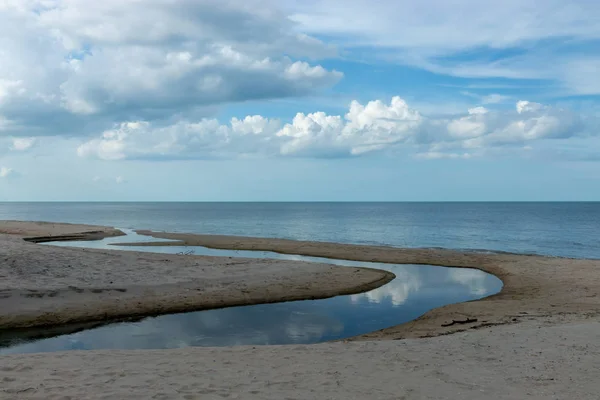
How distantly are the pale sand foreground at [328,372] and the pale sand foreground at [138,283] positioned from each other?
8701mm

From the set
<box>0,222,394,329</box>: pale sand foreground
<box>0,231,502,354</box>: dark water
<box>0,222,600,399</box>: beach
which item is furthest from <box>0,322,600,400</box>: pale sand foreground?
<box>0,222,394,329</box>: pale sand foreground

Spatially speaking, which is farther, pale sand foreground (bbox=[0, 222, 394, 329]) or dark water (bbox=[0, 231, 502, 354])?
pale sand foreground (bbox=[0, 222, 394, 329])

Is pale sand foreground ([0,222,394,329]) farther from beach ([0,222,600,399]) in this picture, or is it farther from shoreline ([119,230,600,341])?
shoreline ([119,230,600,341])

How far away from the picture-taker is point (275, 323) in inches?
757

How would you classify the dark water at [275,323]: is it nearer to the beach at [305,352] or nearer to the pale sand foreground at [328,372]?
the beach at [305,352]

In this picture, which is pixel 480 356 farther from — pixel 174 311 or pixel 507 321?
pixel 174 311

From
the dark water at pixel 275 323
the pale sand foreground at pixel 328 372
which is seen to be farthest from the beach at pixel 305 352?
the dark water at pixel 275 323

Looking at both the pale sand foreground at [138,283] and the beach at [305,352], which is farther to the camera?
the pale sand foreground at [138,283]

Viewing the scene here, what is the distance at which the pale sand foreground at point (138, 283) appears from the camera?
19781 mm

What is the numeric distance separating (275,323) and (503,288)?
1612 cm

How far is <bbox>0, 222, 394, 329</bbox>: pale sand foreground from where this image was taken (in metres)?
19.8

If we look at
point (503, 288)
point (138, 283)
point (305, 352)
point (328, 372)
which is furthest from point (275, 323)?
point (503, 288)

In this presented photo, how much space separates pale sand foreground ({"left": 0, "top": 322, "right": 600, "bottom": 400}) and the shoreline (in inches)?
157

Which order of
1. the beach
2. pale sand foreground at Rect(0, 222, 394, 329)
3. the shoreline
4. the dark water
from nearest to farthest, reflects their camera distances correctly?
the beach, the dark water, the shoreline, pale sand foreground at Rect(0, 222, 394, 329)
